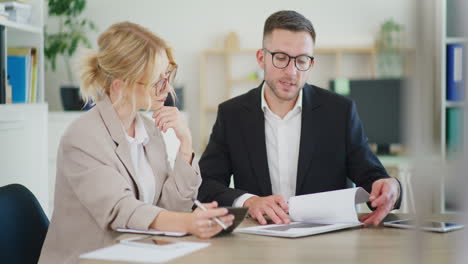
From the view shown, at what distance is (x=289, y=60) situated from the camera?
2115 millimetres

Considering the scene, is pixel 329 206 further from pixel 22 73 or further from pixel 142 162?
pixel 22 73

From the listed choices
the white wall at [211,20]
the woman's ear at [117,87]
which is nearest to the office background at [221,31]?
the white wall at [211,20]

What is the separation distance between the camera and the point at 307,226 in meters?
1.57

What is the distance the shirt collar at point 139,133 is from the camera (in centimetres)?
179

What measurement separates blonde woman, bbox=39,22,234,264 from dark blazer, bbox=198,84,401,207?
0.28m

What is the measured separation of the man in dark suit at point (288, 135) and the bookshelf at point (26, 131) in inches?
51.3

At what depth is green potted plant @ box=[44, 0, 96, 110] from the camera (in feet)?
17.0

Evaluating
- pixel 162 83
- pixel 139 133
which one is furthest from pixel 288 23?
pixel 139 133

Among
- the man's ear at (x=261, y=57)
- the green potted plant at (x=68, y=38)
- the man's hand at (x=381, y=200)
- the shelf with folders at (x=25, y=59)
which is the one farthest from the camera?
the green potted plant at (x=68, y=38)

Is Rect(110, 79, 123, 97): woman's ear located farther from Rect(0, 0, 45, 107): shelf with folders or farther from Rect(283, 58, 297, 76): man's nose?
Rect(0, 0, 45, 107): shelf with folders

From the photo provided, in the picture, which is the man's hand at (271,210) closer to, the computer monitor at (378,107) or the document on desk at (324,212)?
the document on desk at (324,212)

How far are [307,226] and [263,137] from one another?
2.10ft

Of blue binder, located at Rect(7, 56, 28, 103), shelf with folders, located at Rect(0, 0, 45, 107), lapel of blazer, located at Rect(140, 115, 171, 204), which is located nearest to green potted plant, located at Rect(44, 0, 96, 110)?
shelf with folders, located at Rect(0, 0, 45, 107)

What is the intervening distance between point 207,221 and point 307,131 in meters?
0.81
